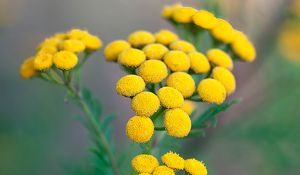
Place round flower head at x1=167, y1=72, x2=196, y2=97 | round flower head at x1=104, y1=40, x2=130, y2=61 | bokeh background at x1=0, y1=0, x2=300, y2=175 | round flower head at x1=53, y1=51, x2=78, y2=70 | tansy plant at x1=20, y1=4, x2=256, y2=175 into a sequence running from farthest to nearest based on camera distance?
bokeh background at x1=0, y1=0, x2=300, y2=175
round flower head at x1=104, y1=40, x2=130, y2=61
round flower head at x1=53, y1=51, x2=78, y2=70
round flower head at x1=167, y1=72, x2=196, y2=97
tansy plant at x1=20, y1=4, x2=256, y2=175

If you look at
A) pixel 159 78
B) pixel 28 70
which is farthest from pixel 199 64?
pixel 28 70

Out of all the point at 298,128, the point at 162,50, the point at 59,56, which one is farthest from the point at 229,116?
the point at 59,56

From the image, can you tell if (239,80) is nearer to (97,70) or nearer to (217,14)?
(217,14)

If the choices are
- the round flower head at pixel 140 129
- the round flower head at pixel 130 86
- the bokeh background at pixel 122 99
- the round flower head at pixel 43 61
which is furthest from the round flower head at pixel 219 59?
the bokeh background at pixel 122 99

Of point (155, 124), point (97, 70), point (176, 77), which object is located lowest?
point (155, 124)

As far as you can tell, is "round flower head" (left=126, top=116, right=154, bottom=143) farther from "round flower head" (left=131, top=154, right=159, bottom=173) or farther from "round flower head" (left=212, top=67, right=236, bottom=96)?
"round flower head" (left=212, top=67, right=236, bottom=96)

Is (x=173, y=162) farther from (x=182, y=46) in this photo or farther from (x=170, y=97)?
(x=182, y=46)

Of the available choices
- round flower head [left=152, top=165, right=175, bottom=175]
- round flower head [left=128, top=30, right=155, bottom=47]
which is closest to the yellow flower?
round flower head [left=128, top=30, right=155, bottom=47]
